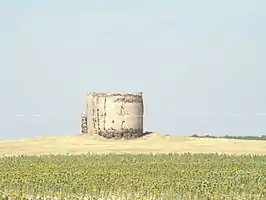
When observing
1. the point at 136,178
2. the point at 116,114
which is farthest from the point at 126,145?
the point at 136,178

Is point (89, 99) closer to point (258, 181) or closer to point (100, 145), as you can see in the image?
point (100, 145)

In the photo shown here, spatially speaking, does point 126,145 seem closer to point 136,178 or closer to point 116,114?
point 116,114

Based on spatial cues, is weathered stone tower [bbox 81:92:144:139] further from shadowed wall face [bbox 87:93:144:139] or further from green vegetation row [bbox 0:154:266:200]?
green vegetation row [bbox 0:154:266:200]

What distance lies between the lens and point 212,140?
42844 millimetres

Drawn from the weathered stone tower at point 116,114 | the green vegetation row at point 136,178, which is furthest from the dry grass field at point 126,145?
the green vegetation row at point 136,178

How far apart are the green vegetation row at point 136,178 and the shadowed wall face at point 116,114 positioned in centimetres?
970

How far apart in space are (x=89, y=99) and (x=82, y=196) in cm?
2241

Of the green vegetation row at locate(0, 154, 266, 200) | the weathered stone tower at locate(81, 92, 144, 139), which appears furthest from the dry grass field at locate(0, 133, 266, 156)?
the green vegetation row at locate(0, 154, 266, 200)

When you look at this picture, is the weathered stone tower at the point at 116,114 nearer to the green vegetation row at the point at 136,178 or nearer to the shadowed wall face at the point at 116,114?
the shadowed wall face at the point at 116,114

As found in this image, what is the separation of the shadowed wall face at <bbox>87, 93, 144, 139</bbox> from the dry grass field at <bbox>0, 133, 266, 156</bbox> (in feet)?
1.64

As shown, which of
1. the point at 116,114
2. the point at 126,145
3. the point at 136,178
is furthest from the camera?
the point at 116,114

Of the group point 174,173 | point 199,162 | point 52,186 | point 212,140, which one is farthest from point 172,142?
point 52,186

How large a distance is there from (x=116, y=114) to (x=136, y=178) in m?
17.7

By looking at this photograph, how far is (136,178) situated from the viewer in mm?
22531
